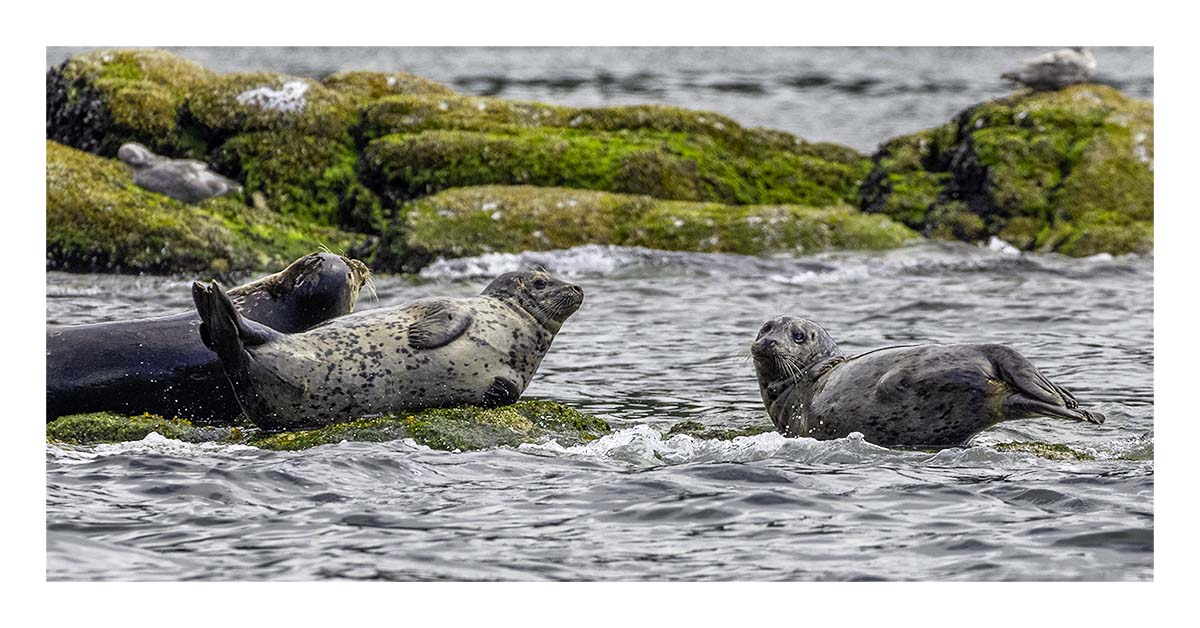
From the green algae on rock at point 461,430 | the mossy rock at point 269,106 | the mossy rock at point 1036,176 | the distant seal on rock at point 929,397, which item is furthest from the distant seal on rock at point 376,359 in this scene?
the mossy rock at point 1036,176

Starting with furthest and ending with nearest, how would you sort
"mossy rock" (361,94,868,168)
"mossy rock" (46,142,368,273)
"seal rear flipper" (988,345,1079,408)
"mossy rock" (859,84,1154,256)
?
"mossy rock" (361,94,868,168) → "mossy rock" (859,84,1154,256) → "mossy rock" (46,142,368,273) → "seal rear flipper" (988,345,1079,408)

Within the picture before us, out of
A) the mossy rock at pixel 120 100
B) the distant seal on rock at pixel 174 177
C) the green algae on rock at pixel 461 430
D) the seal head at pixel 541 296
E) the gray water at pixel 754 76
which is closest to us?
the green algae on rock at pixel 461 430

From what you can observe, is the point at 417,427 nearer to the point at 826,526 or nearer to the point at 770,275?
the point at 826,526

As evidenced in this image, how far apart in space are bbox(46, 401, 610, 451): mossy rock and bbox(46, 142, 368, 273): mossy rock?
23.9 feet

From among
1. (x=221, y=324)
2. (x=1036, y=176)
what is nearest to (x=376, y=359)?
(x=221, y=324)

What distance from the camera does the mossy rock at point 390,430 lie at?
8812 mm

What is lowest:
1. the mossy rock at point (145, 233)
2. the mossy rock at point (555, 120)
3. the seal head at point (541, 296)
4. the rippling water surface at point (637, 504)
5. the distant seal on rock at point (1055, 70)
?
the rippling water surface at point (637, 504)

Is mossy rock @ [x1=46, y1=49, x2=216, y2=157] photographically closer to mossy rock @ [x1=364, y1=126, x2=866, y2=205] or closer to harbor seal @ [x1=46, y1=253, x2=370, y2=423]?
mossy rock @ [x1=364, y1=126, x2=866, y2=205]

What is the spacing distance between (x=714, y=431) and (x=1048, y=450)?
1.92 m

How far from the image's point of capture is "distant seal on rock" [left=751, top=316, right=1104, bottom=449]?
8.77 m

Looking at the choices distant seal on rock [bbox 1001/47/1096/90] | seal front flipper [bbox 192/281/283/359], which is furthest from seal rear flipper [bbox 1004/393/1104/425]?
distant seal on rock [bbox 1001/47/1096/90]

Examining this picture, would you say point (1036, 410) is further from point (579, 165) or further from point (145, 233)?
point (579, 165)

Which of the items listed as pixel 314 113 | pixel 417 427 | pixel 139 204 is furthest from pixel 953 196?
pixel 417 427

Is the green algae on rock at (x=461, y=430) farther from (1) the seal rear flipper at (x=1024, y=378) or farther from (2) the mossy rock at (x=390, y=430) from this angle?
(1) the seal rear flipper at (x=1024, y=378)
